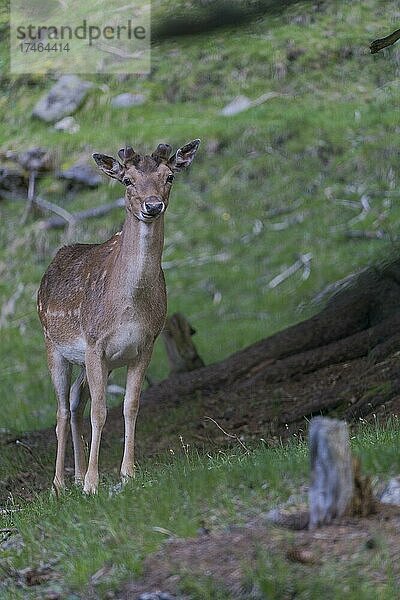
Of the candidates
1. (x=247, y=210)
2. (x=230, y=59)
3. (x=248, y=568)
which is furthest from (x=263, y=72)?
(x=248, y=568)

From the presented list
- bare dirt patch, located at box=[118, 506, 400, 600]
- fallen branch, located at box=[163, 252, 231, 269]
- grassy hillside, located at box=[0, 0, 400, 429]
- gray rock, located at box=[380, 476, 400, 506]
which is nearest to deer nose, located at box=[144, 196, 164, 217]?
gray rock, located at box=[380, 476, 400, 506]

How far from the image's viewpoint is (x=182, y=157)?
8656 millimetres

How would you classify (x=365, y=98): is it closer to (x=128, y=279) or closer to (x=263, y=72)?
(x=263, y=72)

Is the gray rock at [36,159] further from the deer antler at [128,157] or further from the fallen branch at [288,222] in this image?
the deer antler at [128,157]

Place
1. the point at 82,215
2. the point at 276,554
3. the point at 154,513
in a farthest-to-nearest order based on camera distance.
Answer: the point at 82,215 → the point at 154,513 → the point at 276,554

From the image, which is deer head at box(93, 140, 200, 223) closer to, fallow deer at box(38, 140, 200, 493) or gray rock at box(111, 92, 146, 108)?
fallow deer at box(38, 140, 200, 493)

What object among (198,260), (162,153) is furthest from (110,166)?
(198,260)

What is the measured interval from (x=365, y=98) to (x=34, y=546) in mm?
13175

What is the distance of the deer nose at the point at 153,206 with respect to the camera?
8.06 metres

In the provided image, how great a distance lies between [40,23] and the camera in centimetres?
1394

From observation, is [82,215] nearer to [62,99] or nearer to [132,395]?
[62,99]

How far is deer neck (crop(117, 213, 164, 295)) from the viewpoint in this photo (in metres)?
8.38

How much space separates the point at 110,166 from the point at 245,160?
10272 mm

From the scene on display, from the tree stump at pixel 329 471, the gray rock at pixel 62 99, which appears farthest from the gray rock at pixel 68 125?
the tree stump at pixel 329 471
